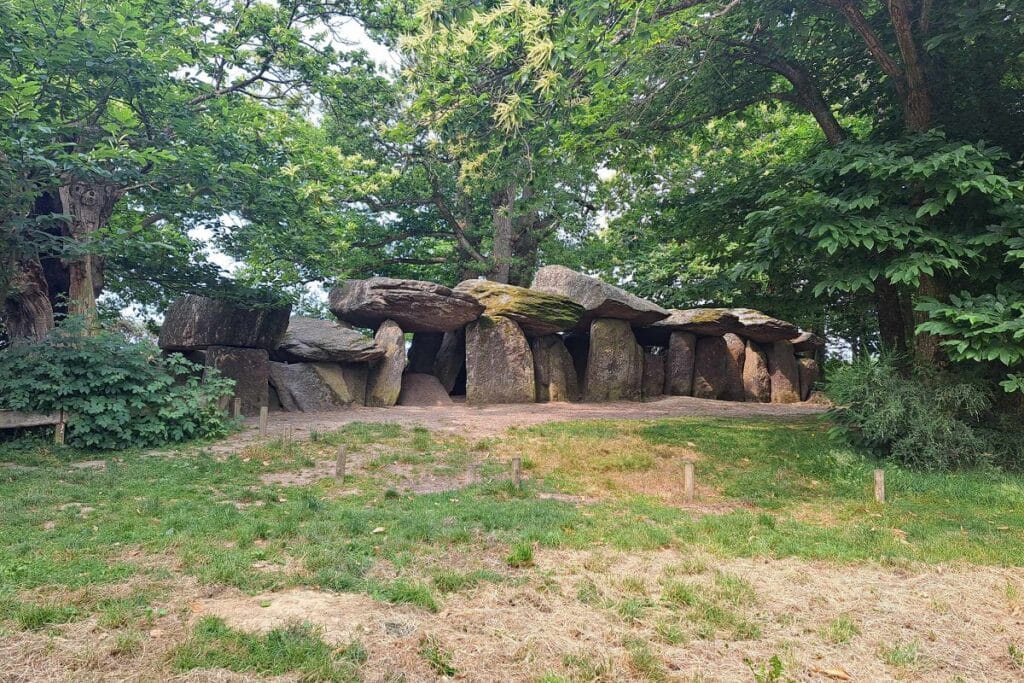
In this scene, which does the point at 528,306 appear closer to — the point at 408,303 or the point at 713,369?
the point at 408,303

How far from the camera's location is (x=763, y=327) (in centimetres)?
1742

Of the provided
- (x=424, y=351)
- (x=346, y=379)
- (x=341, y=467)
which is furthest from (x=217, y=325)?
(x=341, y=467)

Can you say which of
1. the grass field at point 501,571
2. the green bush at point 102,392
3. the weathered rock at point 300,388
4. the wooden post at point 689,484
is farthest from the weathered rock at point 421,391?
the wooden post at point 689,484

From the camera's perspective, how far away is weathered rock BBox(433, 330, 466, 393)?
50.9ft

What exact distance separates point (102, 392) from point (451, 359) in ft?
26.0

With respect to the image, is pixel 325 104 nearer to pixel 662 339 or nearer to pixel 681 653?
pixel 662 339

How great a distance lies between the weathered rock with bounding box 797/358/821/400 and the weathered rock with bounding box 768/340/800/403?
17.2 inches

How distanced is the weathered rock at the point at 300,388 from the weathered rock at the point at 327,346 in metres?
0.32

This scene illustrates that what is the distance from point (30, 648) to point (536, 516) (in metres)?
3.83

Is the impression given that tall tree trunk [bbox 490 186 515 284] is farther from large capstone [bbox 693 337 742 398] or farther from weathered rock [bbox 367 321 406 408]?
large capstone [bbox 693 337 742 398]

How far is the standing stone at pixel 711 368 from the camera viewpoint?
16859 mm

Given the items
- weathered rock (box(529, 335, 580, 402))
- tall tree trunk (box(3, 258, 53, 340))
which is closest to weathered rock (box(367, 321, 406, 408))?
weathered rock (box(529, 335, 580, 402))

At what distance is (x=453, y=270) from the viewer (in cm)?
1972

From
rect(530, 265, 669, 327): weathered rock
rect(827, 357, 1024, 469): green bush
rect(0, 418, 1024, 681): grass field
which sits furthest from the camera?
rect(530, 265, 669, 327): weathered rock
